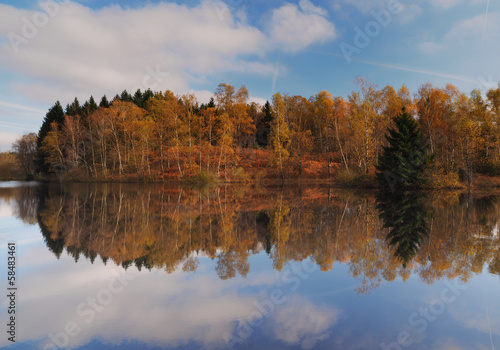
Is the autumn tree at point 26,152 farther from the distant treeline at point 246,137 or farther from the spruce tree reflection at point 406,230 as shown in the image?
the spruce tree reflection at point 406,230

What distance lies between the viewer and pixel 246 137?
5734 cm

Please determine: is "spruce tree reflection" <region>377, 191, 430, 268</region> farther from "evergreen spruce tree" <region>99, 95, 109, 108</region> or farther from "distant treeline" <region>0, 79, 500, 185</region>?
"evergreen spruce tree" <region>99, 95, 109, 108</region>

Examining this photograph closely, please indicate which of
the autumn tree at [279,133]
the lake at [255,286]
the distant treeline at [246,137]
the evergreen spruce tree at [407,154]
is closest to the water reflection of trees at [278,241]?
the lake at [255,286]

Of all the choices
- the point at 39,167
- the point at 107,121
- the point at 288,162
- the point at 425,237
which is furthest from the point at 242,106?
the point at 425,237

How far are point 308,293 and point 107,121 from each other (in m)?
47.7

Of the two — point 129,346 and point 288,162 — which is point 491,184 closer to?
point 288,162

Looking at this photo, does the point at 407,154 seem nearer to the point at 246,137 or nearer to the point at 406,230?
the point at 406,230

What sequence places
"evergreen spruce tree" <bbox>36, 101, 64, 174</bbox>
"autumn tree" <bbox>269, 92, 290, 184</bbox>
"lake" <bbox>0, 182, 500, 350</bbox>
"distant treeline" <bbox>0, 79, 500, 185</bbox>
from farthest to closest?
"evergreen spruce tree" <bbox>36, 101, 64, 174</bbox>, "autumn tree" <bbox>269, 92, 290, 184</bbox>, "distant treeline" <bbox>0, 79, 500, 185</bbox>, "lake" <bbox>0, 182, 500, 350</bbox>

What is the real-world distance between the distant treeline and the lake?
2715cm

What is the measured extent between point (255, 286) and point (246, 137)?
52.4 metres

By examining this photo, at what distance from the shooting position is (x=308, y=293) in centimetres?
551

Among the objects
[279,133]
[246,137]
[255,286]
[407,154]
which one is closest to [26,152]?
[246,137]

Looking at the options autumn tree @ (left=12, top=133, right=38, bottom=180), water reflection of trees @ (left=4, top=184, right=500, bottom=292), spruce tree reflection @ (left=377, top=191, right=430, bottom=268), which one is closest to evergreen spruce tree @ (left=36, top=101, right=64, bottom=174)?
autumn tree @ (left=12, top=133, right=38, bottom=180)

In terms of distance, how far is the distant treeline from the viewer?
117 ft
